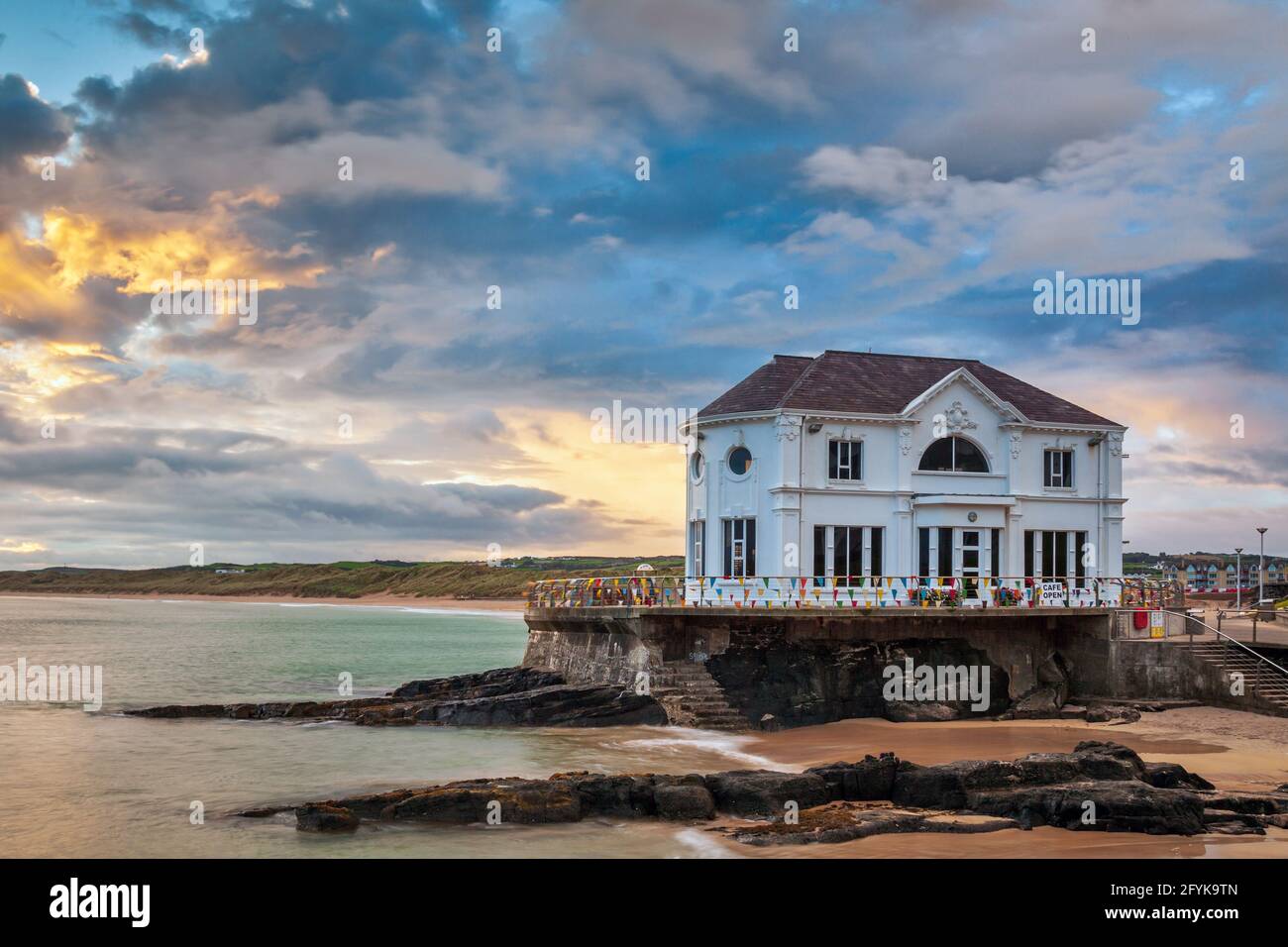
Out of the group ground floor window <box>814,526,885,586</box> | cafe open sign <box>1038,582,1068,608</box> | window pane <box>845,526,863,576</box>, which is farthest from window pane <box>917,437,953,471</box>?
cafe open sign <box>1038,582,1068,608</box>

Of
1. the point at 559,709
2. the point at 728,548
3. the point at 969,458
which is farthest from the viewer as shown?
the point at 969,458

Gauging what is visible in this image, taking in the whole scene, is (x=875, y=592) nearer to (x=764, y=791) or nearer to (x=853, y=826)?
(x=764, y=791)

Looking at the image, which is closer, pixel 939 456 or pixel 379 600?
pixel 939 456

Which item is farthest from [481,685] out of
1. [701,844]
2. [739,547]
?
[701,844]

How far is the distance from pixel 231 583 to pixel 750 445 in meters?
156

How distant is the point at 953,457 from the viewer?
104 feet

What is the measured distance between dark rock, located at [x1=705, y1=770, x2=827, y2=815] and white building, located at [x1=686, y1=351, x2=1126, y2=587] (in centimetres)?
1158

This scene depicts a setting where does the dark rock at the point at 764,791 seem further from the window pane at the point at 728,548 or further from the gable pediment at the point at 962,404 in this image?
the gable pediment at the point at 962,404

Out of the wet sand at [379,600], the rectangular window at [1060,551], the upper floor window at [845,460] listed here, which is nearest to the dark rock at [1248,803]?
the upper floor window at [845,460]

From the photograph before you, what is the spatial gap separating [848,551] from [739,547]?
2.87 metres

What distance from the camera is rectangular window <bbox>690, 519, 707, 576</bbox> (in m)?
32.4

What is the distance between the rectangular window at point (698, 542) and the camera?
3241 centimetres
